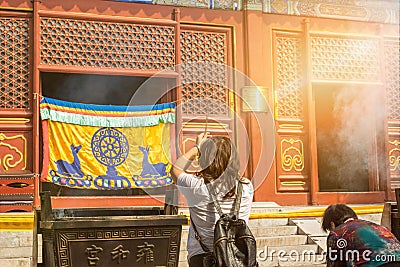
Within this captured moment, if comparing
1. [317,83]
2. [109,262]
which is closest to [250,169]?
[317,83]

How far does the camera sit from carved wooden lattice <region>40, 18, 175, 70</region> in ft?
32.2

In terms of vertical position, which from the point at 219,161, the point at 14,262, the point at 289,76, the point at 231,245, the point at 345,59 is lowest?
the point at 14,262

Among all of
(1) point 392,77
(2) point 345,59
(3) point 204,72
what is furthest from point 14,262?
(1) point 392,77

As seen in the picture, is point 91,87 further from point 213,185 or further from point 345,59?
point 213,185

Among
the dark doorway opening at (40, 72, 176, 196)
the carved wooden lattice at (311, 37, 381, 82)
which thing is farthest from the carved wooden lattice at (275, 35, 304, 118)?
the dark doorway opening at (40, 72, 176, 196)

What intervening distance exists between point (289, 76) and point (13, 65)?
4.73m

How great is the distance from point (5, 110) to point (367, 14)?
22.1 feet

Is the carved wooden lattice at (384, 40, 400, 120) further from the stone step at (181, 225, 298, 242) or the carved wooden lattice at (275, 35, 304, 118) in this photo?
the stone step at (181, 225, 298, 242)

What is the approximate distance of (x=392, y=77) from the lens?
11.5 meters

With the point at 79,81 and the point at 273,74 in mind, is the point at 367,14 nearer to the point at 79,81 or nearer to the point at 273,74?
the point at 273,74

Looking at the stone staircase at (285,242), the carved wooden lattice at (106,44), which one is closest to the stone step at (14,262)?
the stone staircase at (285,242)

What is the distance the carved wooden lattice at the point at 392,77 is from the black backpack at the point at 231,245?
8.04 m

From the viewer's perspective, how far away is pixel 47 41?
9.78 metres

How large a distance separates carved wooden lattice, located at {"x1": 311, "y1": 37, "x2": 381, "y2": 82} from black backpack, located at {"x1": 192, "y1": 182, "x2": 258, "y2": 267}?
744cm
